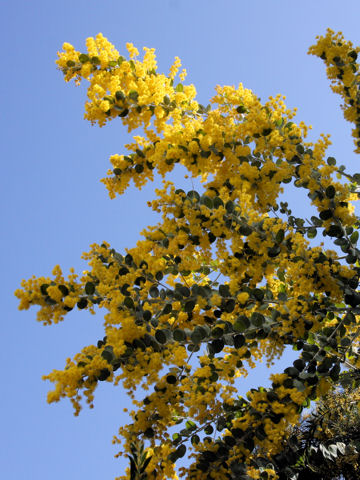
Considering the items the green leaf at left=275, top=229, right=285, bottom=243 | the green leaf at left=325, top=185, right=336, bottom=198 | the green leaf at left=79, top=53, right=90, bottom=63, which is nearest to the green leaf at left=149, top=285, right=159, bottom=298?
the green leaf at left=275, top=229, right=285, bottom=243

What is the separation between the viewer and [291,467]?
Result: 13.0 feet

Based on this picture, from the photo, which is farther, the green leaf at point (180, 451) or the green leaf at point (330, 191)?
the green leaf at point (330, 191)

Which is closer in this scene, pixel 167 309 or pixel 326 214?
pixel 167 309

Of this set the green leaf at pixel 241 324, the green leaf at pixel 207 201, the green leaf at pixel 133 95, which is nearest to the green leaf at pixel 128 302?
the green leaf at pixel 241 324

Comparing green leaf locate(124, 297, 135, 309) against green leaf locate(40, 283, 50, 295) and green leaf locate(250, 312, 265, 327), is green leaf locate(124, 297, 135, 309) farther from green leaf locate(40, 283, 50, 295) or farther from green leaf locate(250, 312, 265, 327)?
green leaf locate(250, 312, 265, 327)

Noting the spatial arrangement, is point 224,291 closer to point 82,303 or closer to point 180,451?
point 82,303

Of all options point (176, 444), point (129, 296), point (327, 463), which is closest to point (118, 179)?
point (129, 296)

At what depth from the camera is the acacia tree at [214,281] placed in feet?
10.9

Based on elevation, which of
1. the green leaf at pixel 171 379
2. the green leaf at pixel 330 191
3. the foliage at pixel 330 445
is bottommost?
the foliage at pixel 330 445

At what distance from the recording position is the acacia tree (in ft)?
10.9

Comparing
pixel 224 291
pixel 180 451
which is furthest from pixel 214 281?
pixel 180 451

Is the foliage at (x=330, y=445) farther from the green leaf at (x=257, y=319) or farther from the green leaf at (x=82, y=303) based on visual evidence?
the green leaf at (x=82, y=303)

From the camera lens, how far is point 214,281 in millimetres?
4551

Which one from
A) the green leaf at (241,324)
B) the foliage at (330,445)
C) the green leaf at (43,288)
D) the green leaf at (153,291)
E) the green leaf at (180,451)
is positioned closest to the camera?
the green leaf at (241,324)
